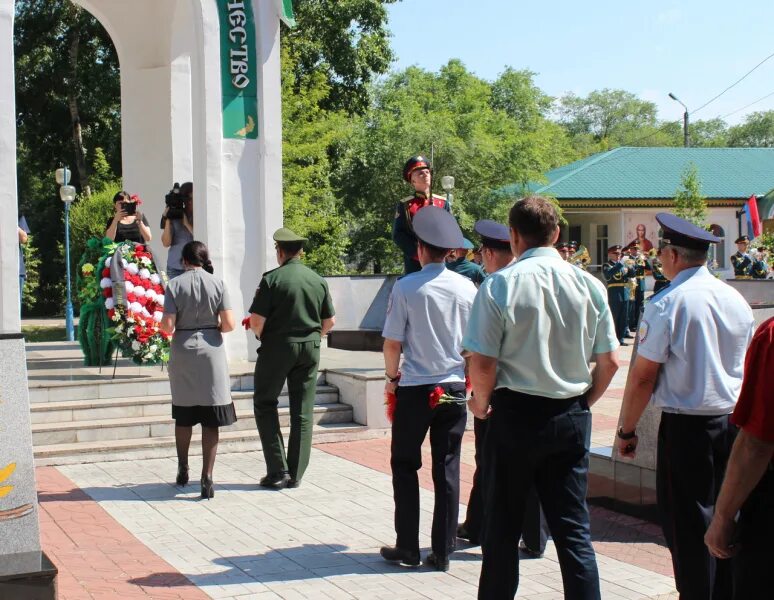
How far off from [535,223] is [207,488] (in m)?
4.38

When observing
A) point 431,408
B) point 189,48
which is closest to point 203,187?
point 189,48

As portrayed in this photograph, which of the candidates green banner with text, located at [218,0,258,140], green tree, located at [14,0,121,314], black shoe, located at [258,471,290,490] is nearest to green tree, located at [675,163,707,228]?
green tree, located at [14,0,121,314]

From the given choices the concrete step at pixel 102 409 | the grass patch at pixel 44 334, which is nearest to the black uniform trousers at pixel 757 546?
the concrete step at pixel 102 409

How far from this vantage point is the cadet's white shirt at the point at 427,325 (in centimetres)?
614

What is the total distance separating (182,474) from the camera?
8.46 meters

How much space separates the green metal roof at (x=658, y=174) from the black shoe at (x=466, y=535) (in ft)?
117

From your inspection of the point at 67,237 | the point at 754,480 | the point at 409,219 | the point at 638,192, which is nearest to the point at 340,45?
the point at 67,237

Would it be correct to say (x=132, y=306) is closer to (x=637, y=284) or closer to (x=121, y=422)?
(x=121, y=422)

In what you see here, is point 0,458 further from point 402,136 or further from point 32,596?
point 402,136

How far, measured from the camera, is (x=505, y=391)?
4.57 meters

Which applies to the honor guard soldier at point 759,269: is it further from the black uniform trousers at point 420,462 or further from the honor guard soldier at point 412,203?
the black uniform trousers at point 420,462

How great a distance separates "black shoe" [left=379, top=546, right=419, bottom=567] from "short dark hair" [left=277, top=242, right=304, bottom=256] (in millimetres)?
2913

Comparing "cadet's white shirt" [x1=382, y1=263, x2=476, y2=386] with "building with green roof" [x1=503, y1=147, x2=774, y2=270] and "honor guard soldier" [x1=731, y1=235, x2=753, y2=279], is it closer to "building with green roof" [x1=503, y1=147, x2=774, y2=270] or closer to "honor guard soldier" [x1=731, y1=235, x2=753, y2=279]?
"honor guard soldier" [x1=731, y1=235, x2=753, y2=279]

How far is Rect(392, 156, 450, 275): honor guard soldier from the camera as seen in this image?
327 inches
